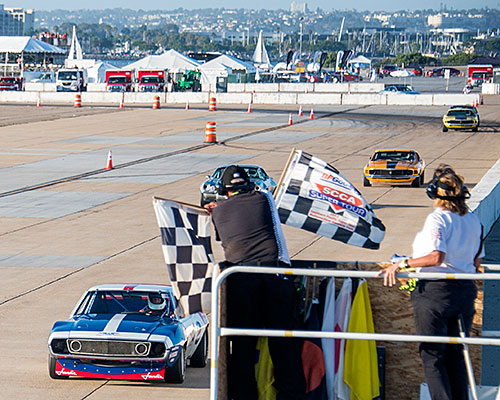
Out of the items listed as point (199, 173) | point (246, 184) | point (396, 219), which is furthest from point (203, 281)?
point (199, 173)

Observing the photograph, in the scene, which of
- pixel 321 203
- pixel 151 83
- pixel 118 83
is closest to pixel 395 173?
pixel 321 203

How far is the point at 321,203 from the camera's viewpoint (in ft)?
23.0

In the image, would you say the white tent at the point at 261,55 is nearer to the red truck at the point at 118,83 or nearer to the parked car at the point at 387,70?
the parked car at the point at 387,70

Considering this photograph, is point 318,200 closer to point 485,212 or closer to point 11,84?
point 485,212

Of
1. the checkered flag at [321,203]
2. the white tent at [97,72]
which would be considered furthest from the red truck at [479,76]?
the checkered flag at [321,203]

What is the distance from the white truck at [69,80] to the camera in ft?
255

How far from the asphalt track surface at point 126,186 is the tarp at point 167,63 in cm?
2324

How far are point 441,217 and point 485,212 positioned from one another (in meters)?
11.6

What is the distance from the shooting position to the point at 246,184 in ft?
23.4

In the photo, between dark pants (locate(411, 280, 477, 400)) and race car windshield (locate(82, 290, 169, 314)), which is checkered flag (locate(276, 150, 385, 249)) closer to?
dark pants (locate(411, 280, 477, 400))

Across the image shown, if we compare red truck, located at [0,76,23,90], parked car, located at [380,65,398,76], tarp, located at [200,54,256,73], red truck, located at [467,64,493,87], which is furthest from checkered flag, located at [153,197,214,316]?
parked car, located at [380,65,398,76]

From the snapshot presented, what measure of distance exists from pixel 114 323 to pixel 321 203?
324cm

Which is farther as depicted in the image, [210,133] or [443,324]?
[210,133]

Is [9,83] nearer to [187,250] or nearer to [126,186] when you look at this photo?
[126,186]
